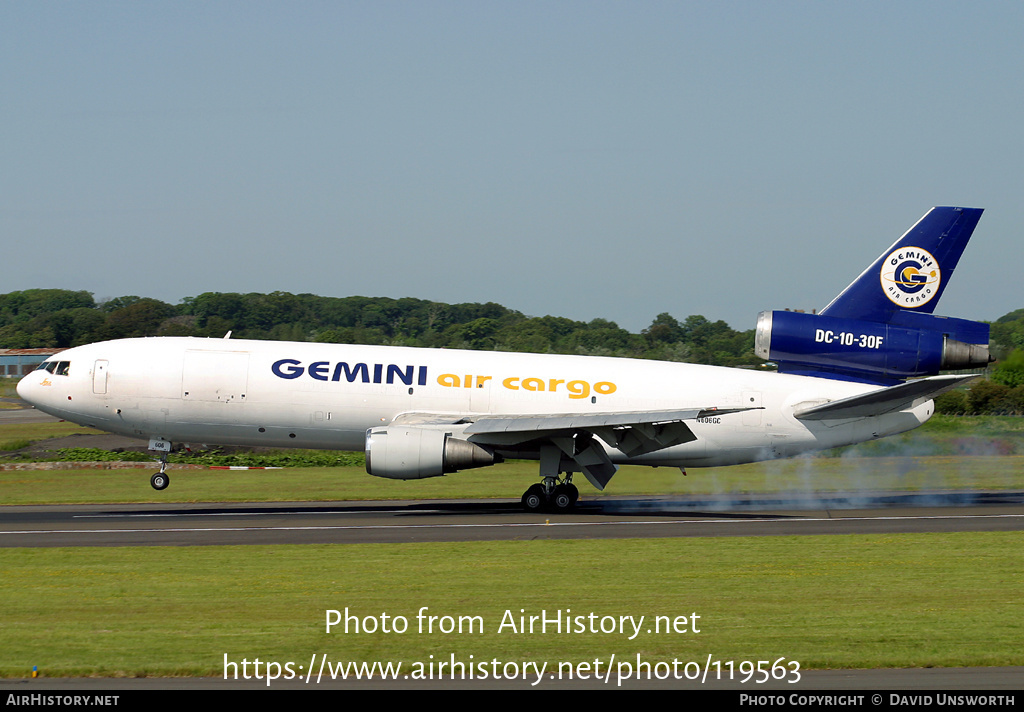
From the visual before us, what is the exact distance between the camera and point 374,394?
96.6 ft

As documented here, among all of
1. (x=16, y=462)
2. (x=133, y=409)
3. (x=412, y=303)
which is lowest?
(x=16, y=462)

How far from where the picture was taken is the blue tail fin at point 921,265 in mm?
29875

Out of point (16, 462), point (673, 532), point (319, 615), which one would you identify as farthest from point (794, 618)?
point (16, 462)

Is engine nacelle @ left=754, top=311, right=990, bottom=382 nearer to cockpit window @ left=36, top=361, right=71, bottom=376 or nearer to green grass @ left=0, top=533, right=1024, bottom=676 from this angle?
green grass @ left=0, top=533, right=1024, bottom=676

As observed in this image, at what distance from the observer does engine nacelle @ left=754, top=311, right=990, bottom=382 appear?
1168 inches

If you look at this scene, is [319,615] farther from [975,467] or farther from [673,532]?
[975,467]

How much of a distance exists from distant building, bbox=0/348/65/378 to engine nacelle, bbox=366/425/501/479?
71.1m

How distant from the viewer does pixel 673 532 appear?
2450cm

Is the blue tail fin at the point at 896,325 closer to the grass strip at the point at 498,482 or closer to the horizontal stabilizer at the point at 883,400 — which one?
the horizontal stabilizer at the point at 883,400

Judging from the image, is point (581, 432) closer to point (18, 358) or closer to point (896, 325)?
point (896, 325)

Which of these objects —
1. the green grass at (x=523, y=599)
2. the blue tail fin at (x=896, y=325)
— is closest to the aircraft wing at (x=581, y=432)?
the blue tail fin at (x=896, y=325)

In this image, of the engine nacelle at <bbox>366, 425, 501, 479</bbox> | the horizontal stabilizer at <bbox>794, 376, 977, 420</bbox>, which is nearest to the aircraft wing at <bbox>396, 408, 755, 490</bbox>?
the engine nacelle at <bbox>366, 425, 501, 479</bbox>

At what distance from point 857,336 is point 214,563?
20.5 meters

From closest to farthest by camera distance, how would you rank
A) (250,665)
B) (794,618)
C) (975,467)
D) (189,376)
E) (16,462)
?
(250,665)
(794,618)
(189,376)
(975,467)
(16,462)
